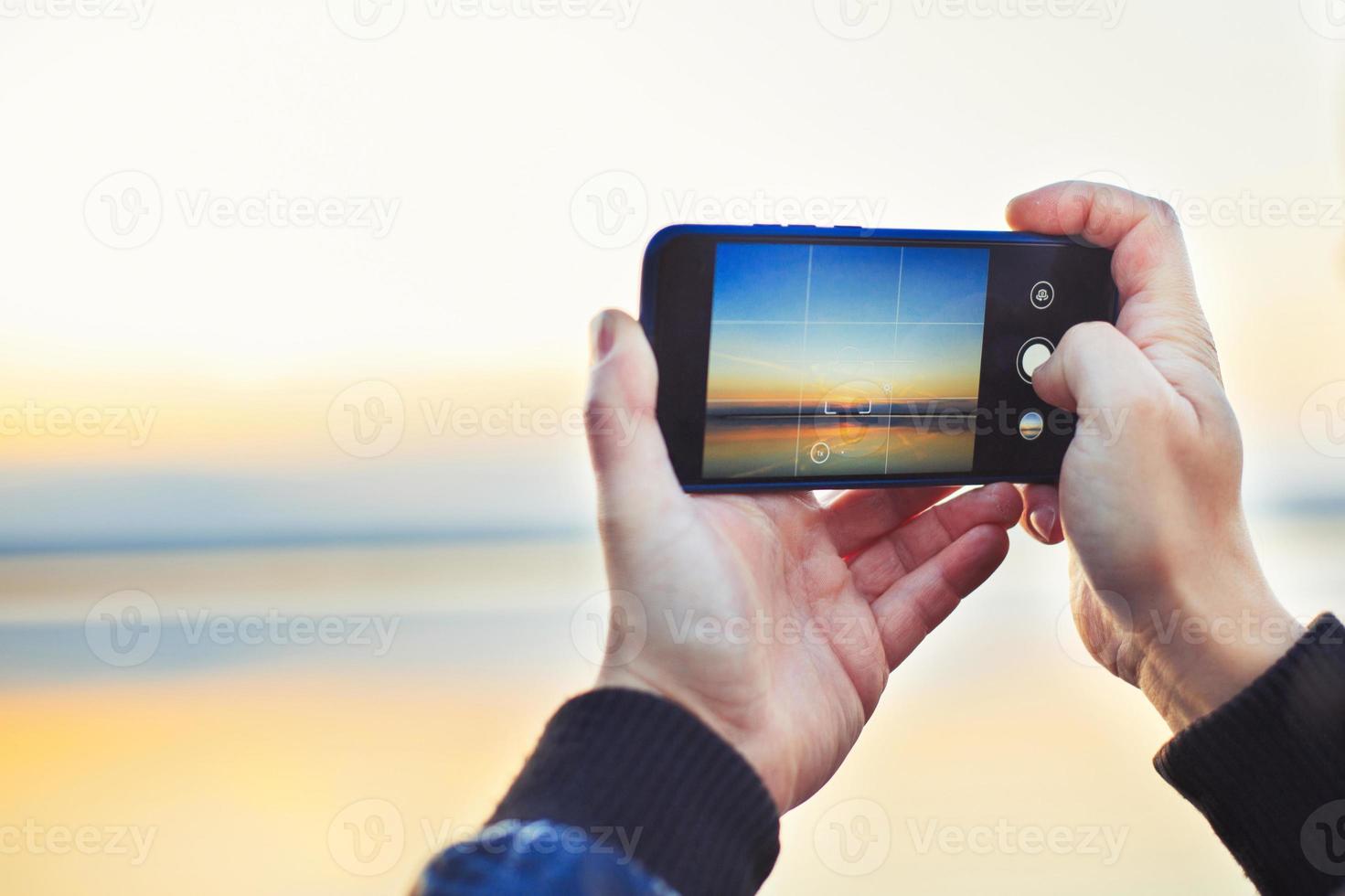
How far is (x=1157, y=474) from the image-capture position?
2.72 ft

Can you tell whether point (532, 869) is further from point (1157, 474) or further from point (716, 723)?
point (1157, 474)

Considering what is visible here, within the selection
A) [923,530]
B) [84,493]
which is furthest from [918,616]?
[84,493]

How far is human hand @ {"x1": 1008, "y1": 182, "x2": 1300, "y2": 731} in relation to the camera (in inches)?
32.5

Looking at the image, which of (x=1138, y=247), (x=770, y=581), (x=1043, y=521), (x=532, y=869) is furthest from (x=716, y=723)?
(x=1138, y=247)

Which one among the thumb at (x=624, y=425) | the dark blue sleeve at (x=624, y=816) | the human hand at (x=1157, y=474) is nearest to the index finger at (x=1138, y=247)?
the human hand at (x=1157, y=474)

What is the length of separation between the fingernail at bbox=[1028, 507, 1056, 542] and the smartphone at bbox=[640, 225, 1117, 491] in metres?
0.04

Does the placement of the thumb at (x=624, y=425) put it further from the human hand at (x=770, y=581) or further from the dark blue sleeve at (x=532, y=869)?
the dark blue sleeve at (x=532, y=869)

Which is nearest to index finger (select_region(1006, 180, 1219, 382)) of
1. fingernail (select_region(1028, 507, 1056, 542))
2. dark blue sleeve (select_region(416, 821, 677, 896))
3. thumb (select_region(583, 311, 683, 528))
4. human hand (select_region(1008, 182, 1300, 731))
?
human hand (select_region(1008, 182, 1300, 731))

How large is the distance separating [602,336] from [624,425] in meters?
0.07

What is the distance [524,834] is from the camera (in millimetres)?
571

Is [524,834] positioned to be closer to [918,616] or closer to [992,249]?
[918,616]

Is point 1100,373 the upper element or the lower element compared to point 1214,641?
upper

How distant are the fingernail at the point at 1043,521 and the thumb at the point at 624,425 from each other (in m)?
0.40

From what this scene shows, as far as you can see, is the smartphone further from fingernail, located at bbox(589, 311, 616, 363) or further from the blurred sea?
the blurred sea
